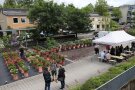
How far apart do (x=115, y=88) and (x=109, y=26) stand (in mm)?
47935

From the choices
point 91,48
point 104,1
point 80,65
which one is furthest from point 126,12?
point 80,65

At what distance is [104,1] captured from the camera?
184ft

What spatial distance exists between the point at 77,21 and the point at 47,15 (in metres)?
6.44

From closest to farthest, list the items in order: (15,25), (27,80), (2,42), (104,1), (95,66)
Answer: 1. (27,80)
2. (95,66)
3. (2,42)
4. (15,25)
5. (104,1)

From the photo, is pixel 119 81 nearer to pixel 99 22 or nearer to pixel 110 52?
pixel 110 52

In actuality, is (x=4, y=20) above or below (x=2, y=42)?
above

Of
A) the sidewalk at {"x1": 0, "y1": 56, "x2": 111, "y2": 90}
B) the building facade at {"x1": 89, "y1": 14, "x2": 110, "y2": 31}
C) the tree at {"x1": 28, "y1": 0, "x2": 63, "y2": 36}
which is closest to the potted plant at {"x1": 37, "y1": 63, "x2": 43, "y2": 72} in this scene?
the sidewalk at {"x1": 0, "y1": 56, "x2": 111, "y2": 90}

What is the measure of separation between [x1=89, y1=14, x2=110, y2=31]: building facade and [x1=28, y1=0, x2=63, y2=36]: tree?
86.0 ft

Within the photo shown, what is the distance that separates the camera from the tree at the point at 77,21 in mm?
32969

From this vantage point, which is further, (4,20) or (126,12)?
(126,12)

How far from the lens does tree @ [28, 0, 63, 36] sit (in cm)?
2833

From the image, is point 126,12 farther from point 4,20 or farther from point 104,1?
point 4,20

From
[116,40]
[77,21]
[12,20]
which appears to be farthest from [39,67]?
[12,20]

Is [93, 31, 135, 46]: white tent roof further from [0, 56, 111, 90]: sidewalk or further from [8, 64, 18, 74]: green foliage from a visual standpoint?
[8, 64, 18, 74]: green foliage
